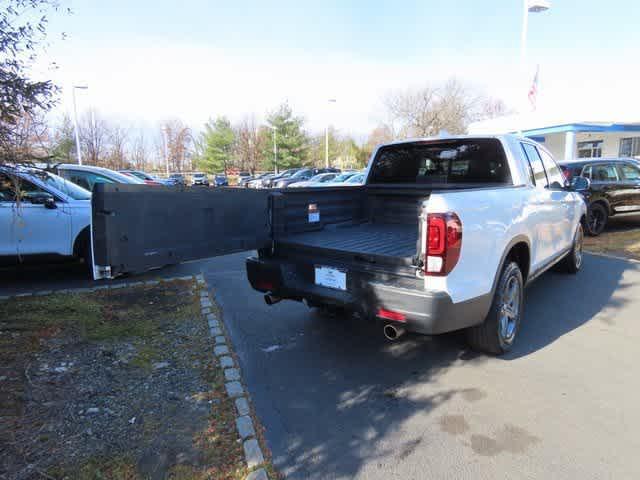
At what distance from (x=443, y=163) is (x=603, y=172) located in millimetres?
7114

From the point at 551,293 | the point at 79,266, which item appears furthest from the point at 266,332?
the point at 79,266

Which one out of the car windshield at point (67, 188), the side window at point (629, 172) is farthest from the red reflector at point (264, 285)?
the side window at point (629, 172)

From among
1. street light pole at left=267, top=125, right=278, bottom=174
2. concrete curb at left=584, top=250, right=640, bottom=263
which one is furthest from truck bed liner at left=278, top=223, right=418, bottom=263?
street light pole at left=267, top=125, right=278, bottom=174

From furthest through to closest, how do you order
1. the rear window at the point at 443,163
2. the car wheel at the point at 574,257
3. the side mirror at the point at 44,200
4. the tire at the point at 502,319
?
the car wheel at the point at 574,257
the side mirror at the point at 44,200
the rear window at the point at 443,163
the tire at the point at 502,319

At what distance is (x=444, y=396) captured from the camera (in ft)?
10.2

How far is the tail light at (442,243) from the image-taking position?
264cm

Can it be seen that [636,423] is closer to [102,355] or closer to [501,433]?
[501,433]

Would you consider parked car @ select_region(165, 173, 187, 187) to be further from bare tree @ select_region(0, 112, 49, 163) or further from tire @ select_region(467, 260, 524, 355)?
tire @ select_region(467, 260, 524, 355)

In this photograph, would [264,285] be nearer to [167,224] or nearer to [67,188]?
[167,224]

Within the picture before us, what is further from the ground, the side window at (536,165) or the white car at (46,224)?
the side window at (536,165)

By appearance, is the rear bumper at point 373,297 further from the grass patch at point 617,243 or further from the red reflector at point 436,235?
the grass patch at point 617,243

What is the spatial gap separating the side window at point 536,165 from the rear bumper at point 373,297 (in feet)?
7.01

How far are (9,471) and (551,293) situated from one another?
5881mm

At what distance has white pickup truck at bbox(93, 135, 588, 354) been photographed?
2.71 m
